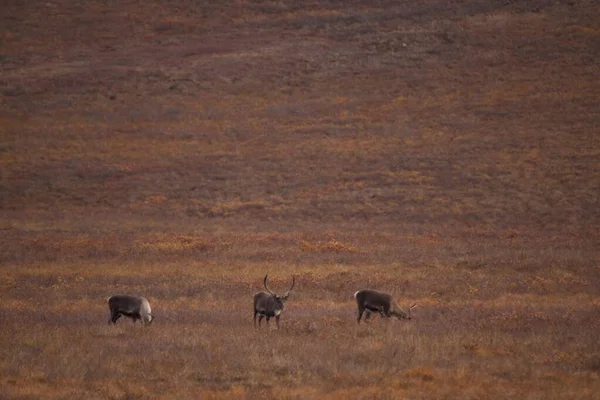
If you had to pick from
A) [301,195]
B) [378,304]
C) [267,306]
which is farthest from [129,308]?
[301,195]

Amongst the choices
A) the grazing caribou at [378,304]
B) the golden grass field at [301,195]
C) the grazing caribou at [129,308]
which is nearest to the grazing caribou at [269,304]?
the golden grass field at [301,195]

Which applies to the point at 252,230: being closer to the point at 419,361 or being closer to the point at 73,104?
the point at 419,361

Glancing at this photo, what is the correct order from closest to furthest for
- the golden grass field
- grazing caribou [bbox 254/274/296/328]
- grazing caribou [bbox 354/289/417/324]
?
1. the golden grass field
2. grazing caribou [bbox 254/274/296/328]
3. grazing caribou [bbox 354/289/417/324]

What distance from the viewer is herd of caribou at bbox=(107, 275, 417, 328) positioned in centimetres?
1588

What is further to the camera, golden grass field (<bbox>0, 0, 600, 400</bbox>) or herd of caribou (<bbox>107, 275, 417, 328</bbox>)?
herd of caribou (<bbox>107, 275, 417, 328</bbox>)

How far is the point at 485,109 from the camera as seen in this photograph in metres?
52.6

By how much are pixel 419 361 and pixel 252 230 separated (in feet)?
75.6

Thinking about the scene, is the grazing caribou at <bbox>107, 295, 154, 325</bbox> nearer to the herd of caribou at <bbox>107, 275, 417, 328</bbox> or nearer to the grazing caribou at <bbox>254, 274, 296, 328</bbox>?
the herd of caribou at <bbox>107, 275, 417, 328</bbox>

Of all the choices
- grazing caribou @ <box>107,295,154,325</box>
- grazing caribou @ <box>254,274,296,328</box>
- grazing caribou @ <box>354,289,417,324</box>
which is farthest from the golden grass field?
grazing caribou @ <box>254,274,296,328</box>

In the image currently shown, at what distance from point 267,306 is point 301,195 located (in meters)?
26.9

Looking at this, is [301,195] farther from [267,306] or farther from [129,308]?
[129,308]

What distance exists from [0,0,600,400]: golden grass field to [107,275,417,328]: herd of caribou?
0.28 meters

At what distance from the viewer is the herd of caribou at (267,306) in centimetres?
1588

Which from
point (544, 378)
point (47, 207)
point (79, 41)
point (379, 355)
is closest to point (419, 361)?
point (379, 355)
